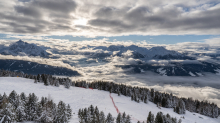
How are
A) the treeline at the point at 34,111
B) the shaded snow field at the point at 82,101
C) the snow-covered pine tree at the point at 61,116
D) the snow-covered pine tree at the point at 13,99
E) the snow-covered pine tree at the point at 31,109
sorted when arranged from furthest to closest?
the shaded snow field at the point at 82,101, the snow-covered pine tree at the point at 61,116, the snow-covered pine tree at the point at 31,109, the snow-covered pine tree at the point at 13,99, the treeline at the point at 34,111

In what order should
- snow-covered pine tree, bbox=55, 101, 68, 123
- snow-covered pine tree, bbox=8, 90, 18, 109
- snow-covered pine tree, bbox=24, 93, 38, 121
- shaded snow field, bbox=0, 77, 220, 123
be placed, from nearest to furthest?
snow-covered pine tree, bbox=8, 90, 18, 109 < snow-covered pine tree, bbox=24, 93, 38, 121 < snow-covered pine tree, bbox=55, 101, 68, 123 < shaded snow field, bbox=0, 77, 220, 123

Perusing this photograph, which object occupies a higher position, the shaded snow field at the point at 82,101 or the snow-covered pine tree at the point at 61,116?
the snow-covered pine tree at the point at 61,116

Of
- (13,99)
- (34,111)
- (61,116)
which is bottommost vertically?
(61,116)

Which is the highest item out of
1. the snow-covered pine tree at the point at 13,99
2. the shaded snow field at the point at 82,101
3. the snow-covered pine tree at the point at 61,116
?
the snow-covered pine tree at the point at 13,99

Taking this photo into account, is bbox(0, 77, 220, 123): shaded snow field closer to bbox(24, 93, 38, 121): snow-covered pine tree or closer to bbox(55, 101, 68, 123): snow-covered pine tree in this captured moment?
bbox(55, 101, 68, 123): snow-covered pine tree

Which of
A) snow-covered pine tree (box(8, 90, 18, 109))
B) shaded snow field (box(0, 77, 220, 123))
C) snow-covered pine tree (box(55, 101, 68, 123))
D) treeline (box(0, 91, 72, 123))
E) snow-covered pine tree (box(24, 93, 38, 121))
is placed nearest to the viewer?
treeline (box(0, 91, 72, 123))

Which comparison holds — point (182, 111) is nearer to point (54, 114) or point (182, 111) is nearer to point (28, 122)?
point (54, 114)

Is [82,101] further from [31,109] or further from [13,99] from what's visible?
[13,99]

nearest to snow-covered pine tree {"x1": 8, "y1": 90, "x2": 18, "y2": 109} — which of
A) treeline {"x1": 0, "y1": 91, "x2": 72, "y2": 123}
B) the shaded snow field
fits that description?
treeline {"x1": 0, "y1": 91, "x2": 72, "y2": 123}

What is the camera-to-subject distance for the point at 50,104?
34625 mm

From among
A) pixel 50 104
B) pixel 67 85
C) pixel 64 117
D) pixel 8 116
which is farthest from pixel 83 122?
pixel 67 85

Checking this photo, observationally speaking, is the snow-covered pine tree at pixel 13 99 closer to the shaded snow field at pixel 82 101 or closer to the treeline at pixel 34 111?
the treeline at pixel 34 111

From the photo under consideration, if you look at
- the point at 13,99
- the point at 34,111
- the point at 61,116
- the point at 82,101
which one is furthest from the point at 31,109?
the point at 82,101

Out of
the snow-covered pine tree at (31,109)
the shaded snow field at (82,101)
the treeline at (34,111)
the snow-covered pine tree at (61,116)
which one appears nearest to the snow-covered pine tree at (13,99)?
the treeline at (34,111)
